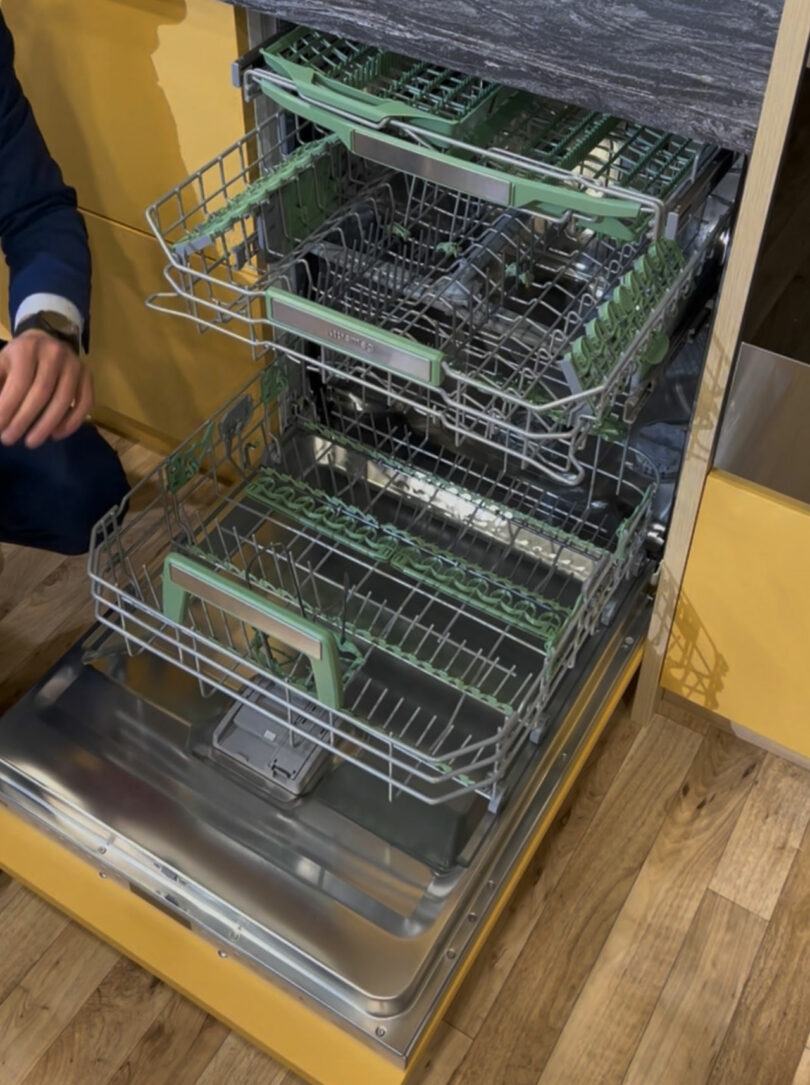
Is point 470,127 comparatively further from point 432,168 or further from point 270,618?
point 270,618

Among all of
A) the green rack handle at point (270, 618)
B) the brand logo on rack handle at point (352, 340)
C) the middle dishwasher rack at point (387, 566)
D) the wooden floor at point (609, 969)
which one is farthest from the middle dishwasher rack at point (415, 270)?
the wooden floor at point (609, 969)

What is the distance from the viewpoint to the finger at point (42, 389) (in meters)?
1.14

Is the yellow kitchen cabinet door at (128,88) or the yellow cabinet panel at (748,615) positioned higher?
the yellow kitchen cabinet door at (128,88)

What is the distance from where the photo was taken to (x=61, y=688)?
1210mm

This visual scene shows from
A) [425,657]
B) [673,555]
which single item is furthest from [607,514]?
[425,657]

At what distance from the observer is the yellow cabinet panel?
1.10 m

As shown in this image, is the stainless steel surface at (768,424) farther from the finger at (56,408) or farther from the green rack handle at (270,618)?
the finger at (56,408)

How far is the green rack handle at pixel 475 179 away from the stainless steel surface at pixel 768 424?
177 mm

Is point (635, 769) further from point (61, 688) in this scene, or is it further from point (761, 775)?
point (61, 688)

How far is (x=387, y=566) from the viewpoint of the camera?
4.30 ft

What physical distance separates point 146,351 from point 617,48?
2.76 feet

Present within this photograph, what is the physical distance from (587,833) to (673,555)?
1.20 ft

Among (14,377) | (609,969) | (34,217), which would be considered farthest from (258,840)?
(34,217)

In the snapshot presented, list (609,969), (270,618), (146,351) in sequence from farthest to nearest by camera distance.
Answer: (146,351)
(609,969)
(270,618)
